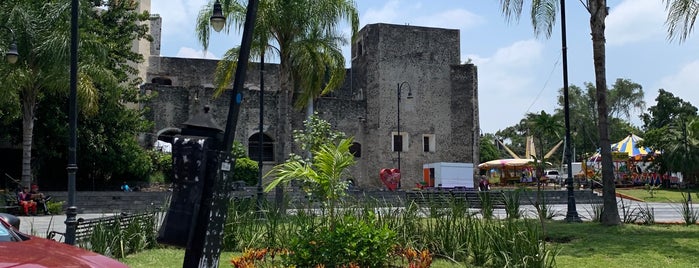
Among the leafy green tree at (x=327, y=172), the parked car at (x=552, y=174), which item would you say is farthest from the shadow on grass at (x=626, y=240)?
the parked car at (x=552, y=174)

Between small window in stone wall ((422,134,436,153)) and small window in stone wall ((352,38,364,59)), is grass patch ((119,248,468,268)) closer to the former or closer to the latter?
small window in stone wall ((422,134,436,153))

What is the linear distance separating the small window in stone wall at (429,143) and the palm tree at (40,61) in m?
20.5

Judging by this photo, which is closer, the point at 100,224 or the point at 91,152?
the point at 100,224

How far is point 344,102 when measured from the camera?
34031 millimetres

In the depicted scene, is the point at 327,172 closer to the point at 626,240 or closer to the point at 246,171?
the point at 626,240

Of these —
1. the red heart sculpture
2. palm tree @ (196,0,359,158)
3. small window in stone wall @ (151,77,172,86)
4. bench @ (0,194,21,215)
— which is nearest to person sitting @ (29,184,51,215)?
bench @ (0,194,21,215)

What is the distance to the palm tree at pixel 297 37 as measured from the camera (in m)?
16.0

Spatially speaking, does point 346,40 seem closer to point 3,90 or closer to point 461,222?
point 3,90

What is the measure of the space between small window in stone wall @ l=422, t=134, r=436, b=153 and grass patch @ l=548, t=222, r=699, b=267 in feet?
77.5

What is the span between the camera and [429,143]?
35.4 meters

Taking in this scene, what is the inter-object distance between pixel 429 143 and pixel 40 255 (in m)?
32.3

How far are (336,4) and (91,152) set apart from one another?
10821mm

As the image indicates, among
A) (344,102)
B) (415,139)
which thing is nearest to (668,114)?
(415,139)

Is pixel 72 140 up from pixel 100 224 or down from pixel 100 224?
up
